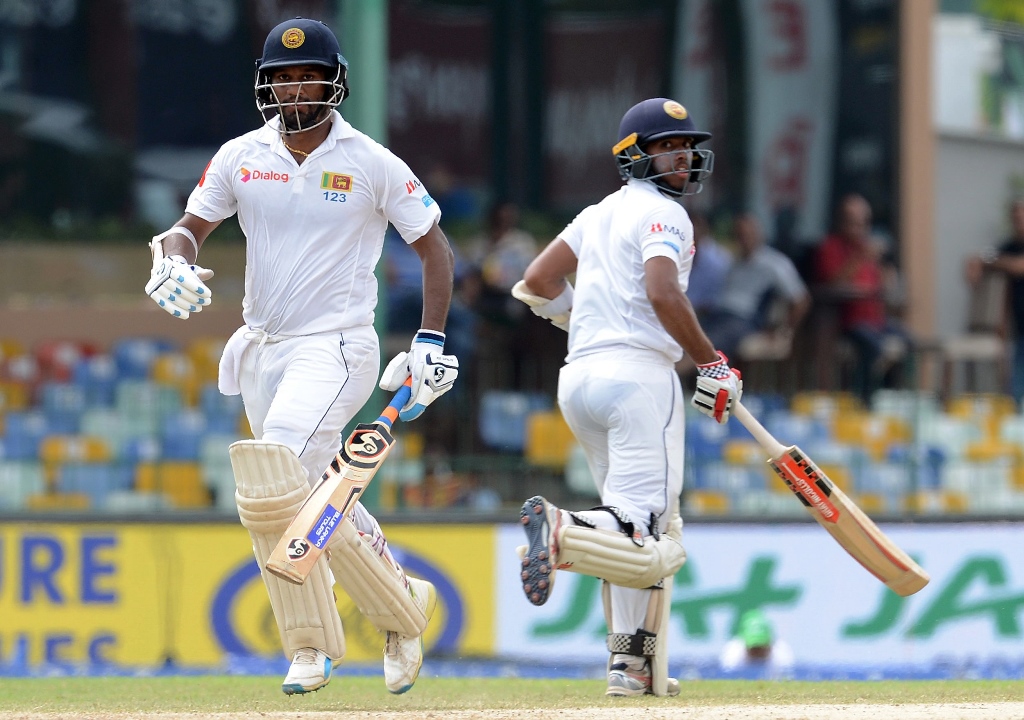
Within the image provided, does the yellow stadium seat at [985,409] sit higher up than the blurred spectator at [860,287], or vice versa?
the blurred spectator at [860,287]

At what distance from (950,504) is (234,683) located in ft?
14.6

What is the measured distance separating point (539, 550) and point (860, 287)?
734 centimetres

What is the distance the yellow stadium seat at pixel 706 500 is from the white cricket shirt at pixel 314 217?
13.9 ft

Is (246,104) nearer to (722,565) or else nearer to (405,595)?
(722,565)

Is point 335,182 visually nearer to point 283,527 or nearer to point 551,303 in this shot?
point 283,527

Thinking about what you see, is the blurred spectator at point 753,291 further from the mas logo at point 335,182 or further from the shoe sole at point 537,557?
the mas logo at point 335,182

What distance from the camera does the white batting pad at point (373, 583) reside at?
521 cm

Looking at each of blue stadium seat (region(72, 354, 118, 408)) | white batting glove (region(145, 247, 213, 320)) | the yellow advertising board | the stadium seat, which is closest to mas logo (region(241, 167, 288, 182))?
white batting glove (region(145, 247, 213, 320))

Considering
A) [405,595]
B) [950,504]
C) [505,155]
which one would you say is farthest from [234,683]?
[505,155]

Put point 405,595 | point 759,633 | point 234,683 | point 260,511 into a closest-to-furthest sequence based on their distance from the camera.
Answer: point 260,511, point 405,595, point 234,683, point 759,633

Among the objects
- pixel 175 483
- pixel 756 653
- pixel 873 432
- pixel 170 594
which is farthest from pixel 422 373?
pixel 873 432

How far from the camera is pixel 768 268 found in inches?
467

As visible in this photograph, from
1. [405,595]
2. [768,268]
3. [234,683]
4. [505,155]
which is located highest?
[505,155]

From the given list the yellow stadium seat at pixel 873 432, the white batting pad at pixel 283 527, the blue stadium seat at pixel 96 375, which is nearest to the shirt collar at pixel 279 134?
the white batting pad at pixel 283 527
